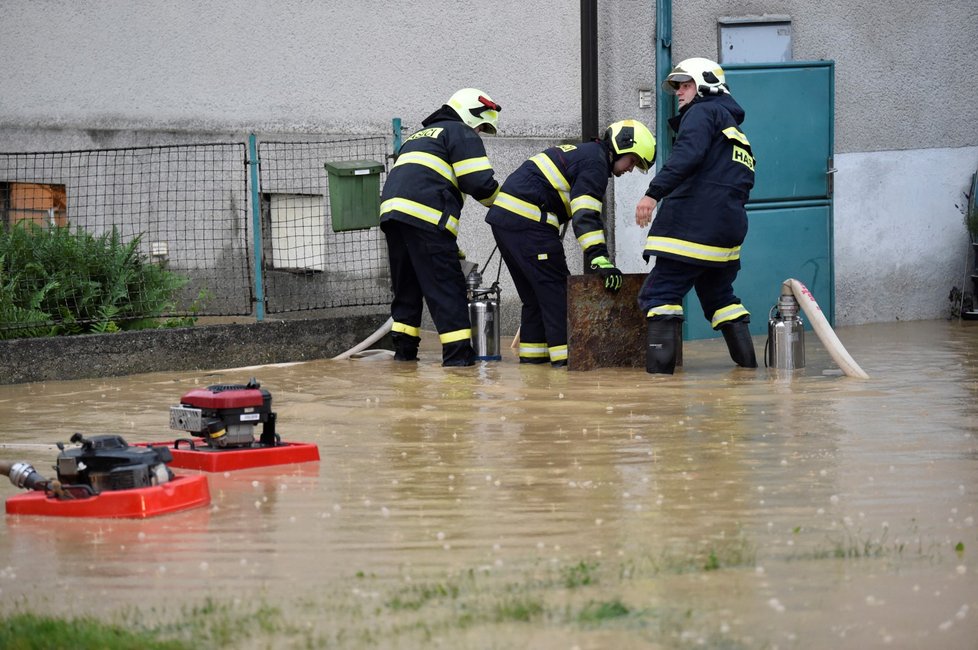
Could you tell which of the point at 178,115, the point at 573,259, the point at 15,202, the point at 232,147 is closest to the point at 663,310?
the point at 573,259

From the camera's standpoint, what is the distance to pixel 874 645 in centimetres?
372

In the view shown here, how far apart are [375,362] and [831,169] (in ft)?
13.8

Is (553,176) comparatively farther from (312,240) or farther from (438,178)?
(312,240)

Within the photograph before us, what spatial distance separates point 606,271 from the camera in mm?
9688

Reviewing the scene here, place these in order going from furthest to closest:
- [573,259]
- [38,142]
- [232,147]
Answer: [38,142] < [232,147] < [573,259]

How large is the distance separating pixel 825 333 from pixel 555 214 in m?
2.06

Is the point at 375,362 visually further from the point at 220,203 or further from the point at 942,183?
the point at 942,183

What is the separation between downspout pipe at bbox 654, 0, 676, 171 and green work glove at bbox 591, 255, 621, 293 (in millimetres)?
2192

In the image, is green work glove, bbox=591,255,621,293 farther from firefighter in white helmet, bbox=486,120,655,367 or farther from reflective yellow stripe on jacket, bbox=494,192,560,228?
reflective yellow stripe on jacket, bbox=494,192,560,228

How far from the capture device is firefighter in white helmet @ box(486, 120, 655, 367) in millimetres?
9766

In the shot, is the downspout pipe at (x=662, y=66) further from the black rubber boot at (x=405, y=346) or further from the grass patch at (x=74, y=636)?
the grass patch at (x=74, y=636)

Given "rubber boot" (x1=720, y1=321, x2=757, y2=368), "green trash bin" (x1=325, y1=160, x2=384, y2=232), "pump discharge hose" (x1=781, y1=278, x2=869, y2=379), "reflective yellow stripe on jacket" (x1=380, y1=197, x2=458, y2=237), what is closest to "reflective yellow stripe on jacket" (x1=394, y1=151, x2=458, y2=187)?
"reflective yellow stripe on jacket" (x1=380, y1=197, x2=458, y2=237)

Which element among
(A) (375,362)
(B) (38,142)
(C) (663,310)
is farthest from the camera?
(B) (38,142)

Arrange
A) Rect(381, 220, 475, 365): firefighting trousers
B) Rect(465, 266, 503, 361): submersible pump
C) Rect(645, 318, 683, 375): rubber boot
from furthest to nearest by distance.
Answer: Rect(465, 266, 503, 361): submersible pump
Rect(381, 220, 475, 365): firefighting trousers
Rect(645, 318, 683, 375): rubber boot
